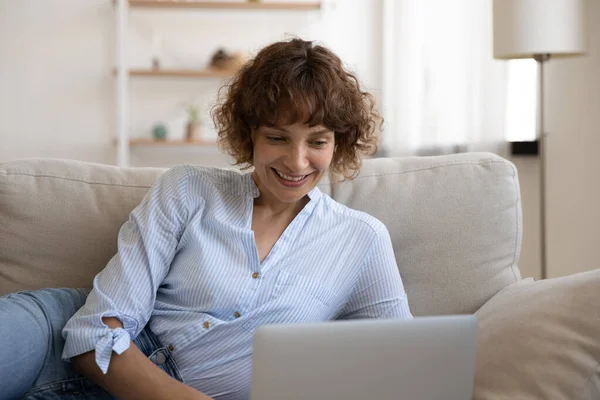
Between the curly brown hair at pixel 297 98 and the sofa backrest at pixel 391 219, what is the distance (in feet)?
0.56

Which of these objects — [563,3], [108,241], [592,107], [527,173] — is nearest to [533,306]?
[108,241]

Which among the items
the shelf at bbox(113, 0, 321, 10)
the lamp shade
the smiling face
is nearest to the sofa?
the smiling face

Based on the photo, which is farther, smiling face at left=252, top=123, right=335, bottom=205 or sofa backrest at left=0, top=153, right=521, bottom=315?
sofa backrest at left=0, top=153, right=521, bottom=315

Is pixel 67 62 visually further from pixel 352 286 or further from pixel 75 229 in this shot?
→ pixel 352 286

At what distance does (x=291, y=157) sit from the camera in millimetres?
1614

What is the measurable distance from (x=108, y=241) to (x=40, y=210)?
159 millimetres

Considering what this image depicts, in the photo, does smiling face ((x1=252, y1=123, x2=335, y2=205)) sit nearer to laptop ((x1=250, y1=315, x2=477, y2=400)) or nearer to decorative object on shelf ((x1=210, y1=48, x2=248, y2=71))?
laptop ((x1=250, y1=315, x2=477, y2=400))

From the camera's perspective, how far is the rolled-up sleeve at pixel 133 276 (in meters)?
1.48

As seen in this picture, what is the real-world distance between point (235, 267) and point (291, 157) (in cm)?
23

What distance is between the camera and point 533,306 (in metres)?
1.53

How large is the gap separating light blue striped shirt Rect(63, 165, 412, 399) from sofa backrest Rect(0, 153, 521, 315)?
0.16 m

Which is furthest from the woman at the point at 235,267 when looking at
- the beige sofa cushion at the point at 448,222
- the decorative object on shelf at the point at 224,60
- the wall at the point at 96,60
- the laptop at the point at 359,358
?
the wall at the point at 96,60

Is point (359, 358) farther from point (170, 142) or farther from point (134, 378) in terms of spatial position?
point (170, 142)

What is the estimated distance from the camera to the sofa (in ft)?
5.95
